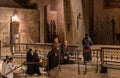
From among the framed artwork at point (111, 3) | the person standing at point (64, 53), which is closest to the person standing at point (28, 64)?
the person standing at point (64, 53)

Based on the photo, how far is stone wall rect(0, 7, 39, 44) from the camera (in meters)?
20.8

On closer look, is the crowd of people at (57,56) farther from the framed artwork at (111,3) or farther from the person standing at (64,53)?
the framed artwork at (111,3)

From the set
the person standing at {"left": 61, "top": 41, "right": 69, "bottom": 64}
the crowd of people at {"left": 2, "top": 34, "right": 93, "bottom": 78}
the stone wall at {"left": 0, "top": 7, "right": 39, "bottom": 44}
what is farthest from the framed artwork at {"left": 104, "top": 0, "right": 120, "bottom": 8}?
the person standing at {"left": 61, "top": 41, "right": 69, "bottom": 64}

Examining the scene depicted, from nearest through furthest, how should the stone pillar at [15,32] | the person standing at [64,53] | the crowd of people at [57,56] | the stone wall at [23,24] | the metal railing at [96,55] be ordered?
1. the metal railing at [96,55]
2. the crowd of people at [57,56]
3. the person standing at [64,53]
4. the stone wall at [23,24]
5. the stone pillar at [15,32]

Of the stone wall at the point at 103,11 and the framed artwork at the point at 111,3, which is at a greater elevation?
the framed artwork at the point at 111,3

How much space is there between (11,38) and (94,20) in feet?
20.5

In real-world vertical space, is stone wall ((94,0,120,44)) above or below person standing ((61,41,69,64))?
above

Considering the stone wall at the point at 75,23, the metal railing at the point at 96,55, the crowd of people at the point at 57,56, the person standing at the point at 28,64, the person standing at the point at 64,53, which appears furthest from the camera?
the stone wall at the point at 75,23

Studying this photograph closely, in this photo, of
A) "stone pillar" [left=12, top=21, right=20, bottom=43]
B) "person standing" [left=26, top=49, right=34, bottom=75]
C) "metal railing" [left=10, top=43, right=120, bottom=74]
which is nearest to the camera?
"metal railing" [left=10, top=43, right=120, bottom=74]

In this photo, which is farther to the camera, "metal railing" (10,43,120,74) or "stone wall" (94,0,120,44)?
"stone wall" (94,0,120,44)

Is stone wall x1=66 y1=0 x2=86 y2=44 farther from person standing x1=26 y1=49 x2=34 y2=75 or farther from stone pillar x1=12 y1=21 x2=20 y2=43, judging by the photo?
person standing x1=26 y1=49 x2=34 y2=75

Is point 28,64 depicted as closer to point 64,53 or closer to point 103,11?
point 64,53

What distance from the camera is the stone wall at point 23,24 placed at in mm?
20750

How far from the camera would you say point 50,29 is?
2422cm
